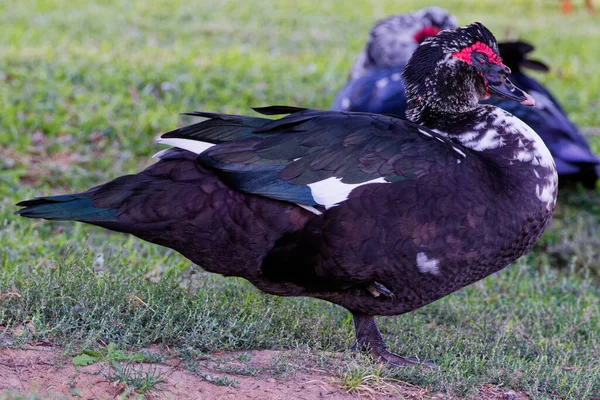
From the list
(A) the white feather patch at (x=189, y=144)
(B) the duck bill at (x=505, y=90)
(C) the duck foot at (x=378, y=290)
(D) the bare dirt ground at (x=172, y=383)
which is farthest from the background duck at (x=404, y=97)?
(D) the bare dirt ground at (x=172, y=383)

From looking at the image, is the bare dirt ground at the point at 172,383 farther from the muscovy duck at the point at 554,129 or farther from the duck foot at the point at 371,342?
the muscovy duck at the point at 554,129

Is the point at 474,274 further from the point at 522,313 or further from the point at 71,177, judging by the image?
the point at 71,177

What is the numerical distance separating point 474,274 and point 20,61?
197 inches

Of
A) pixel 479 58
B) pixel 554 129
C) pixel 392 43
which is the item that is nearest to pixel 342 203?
pixel 479 58

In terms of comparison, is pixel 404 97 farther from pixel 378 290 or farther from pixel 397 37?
pixel 378 290

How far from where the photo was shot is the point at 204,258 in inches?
122

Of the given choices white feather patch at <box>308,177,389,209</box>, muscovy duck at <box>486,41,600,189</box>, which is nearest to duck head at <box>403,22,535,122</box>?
white feather patch at <box>308,177,389,209</box>

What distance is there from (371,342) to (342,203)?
0.66 meters

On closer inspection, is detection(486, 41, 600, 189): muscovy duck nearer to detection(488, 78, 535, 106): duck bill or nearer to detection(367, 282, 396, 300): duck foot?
detection(488, 78, 535, 106): duck bill

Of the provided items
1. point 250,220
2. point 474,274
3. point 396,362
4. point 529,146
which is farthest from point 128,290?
point 529,146

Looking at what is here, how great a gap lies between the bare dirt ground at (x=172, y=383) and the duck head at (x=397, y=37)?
4209 millimetres

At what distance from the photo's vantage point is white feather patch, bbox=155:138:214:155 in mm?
3062

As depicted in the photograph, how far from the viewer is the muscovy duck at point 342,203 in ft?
9.52

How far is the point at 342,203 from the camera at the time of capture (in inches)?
114
